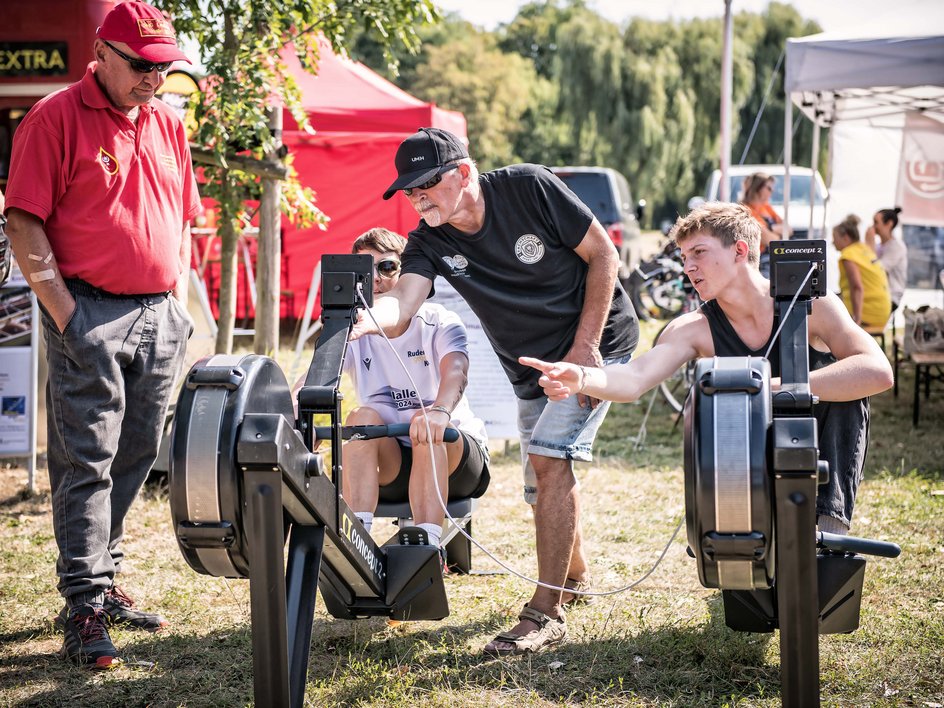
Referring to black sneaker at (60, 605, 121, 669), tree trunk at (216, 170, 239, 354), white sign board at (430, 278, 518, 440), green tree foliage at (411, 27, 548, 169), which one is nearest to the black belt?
black sneaker at (60, 605, 121, 669)

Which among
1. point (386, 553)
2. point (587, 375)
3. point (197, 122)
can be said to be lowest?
point (386, 553)

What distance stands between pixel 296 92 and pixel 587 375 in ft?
12.3

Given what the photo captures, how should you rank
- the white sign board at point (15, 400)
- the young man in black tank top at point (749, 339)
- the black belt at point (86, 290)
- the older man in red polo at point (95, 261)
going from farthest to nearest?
1. the white sign board at point (15, 400)
2. the black belt at point (86, 290)
3. the older man in red polo at point (95, 261)
4. the young man in black tank top at point (749, 339)

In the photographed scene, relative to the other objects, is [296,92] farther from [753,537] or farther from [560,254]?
[753,537]

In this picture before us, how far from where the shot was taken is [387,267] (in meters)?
4.01

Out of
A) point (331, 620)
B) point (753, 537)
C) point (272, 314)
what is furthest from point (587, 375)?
point (272, 314)

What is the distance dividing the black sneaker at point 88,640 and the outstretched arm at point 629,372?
1.71m

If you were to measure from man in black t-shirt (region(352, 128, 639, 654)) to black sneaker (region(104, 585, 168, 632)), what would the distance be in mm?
1227

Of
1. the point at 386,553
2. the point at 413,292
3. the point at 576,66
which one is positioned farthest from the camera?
the point at 576,66

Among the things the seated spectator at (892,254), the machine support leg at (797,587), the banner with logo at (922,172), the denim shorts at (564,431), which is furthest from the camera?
the banner with logo at (922,172)

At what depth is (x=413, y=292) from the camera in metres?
3.46

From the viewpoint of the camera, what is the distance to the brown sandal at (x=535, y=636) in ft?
11.0

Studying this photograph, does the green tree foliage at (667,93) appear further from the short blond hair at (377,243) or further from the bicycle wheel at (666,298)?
the short blond hair at (377,243)

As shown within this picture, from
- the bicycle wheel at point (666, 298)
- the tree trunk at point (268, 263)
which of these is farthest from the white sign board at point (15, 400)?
the bicycle wheel at point (666, 298)
